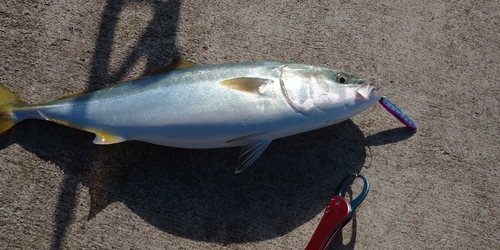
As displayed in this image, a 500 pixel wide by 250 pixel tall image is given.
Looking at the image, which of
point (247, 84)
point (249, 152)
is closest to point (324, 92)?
point (247, 84)

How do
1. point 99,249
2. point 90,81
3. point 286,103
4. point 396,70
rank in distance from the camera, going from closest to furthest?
point 286,103 < point 99,249 < point 90,81 < point 396,70

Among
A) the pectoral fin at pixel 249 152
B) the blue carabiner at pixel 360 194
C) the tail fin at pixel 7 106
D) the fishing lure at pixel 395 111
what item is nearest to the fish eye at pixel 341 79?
the fishing lure at pixel 395 111

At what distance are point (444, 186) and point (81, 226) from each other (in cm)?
253

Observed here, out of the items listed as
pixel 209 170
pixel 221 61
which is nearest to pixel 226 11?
pixel 221 61

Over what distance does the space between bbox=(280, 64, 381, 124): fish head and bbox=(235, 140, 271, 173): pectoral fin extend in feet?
1.04

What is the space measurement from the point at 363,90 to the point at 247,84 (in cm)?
72

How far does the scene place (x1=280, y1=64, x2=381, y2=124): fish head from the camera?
7.80 ft

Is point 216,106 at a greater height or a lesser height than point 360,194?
greater

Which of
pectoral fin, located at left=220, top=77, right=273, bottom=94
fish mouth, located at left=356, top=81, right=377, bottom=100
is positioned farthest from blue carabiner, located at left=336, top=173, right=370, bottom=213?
pectoral fin, located at left=220, top=77, right=273, bottom=94

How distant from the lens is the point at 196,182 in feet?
8.83

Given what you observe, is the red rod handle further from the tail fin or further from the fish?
the tail fin

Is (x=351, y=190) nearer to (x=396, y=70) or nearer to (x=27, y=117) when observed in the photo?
(x=396, y=70)

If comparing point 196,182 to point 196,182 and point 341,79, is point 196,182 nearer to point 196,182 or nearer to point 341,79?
point 196,182

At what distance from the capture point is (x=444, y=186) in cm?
283
